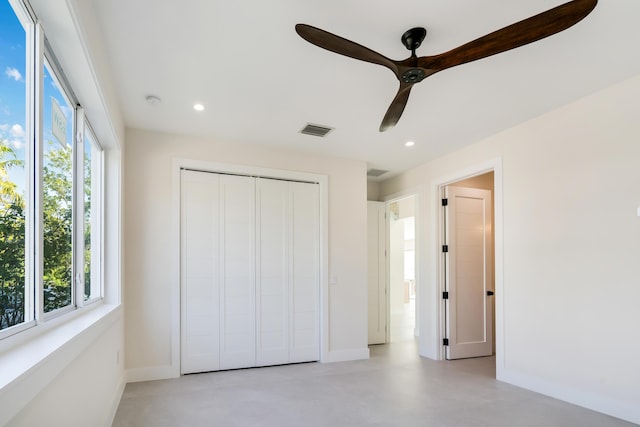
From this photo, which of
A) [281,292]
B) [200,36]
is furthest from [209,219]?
[200,36]

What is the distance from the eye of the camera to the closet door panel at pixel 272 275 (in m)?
4.39

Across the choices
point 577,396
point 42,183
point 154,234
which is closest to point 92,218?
point 154,234

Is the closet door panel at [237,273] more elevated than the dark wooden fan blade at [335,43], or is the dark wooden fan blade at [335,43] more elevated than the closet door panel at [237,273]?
the dark wooden fan blade at [335,43]

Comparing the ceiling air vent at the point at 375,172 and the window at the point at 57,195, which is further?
Result: the ceiling air vent at the point at 375,172

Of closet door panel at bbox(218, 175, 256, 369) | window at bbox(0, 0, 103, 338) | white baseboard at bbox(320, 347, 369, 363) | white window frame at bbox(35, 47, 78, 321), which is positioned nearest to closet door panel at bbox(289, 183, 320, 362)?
white baseboard at bbox(320, 347, 369, 363)

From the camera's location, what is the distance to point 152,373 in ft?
12.6

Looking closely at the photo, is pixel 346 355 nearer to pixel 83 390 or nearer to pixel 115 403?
pixel 115 403

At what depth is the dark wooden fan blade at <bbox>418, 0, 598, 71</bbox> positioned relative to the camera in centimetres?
163

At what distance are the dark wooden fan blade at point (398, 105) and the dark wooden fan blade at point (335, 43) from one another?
0.83 feet

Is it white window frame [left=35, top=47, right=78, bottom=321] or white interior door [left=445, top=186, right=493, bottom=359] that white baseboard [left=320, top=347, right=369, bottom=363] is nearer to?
white interior door [left=445, top=186, right=493, bottom=359]

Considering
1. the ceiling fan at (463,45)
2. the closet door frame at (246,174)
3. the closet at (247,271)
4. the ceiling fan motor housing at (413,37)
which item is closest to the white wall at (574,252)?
the ceiling fan at (463,45)

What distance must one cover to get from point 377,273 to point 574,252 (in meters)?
2.97

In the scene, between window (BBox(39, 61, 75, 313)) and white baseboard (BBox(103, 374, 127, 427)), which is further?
white baseboard (BBox(103, 374, 127, 427))

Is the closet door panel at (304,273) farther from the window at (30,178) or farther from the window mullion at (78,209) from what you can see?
the window at (30,178)
